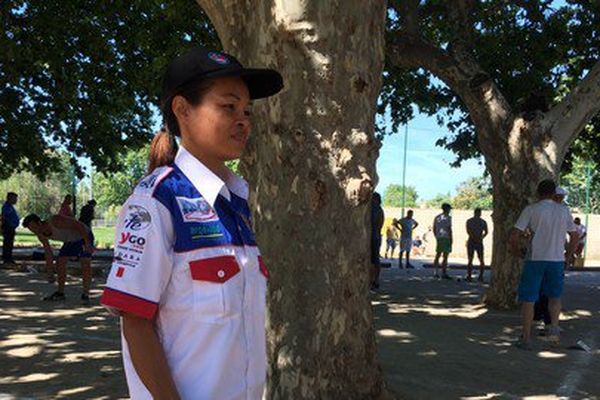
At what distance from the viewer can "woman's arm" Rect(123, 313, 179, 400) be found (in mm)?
1748

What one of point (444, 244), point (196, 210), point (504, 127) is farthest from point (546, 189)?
point (444, 244)

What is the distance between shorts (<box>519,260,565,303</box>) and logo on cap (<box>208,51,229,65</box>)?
6.51 meters

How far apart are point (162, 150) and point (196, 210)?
0.29 meters

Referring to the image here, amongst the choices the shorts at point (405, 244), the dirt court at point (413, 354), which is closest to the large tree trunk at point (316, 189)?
the dirt court at point (413, 354)

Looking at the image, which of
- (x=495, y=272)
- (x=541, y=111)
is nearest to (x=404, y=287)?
(x=495, y=272)

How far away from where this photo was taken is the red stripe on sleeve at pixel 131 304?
5.74 feet

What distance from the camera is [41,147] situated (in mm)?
20688

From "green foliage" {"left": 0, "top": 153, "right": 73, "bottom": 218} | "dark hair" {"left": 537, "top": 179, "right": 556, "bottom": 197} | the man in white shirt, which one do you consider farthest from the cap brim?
"green foliage" {"left": 0, "top": 153, "right": 73, "bottom": 218}

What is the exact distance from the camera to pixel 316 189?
457cm

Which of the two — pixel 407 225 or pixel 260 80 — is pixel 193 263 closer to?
pixel 260 80

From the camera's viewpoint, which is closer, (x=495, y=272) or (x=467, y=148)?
(x=495, y=272)

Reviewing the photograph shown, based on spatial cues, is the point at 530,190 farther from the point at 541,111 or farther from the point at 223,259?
the point at 223,259

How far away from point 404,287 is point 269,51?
36.2 ft

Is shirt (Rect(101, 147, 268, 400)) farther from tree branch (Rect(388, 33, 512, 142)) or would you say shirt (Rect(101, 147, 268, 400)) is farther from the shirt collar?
tree branch (Rect(388, 33, 512, 142))
